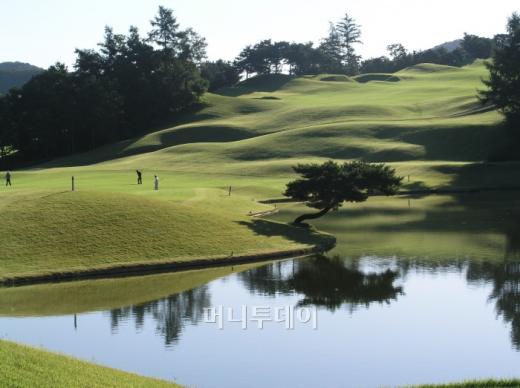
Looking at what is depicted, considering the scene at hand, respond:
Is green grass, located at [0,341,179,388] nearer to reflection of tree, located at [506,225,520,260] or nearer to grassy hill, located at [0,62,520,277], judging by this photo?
grassy hill, located at [0,62,520,277]

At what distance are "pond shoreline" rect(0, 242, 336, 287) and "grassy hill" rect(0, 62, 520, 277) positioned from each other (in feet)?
1.77

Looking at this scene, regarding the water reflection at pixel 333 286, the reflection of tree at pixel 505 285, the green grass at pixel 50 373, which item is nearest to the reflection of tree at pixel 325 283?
the water reflection at pixel 333 286

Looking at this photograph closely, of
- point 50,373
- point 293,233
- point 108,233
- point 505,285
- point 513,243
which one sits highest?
point 108,233

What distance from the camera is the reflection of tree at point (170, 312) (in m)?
29.4

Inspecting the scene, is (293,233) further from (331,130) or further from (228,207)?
(331,130)

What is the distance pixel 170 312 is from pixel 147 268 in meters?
8.55

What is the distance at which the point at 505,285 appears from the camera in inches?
1423

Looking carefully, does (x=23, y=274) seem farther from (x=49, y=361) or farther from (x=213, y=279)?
(x=49, y=361)

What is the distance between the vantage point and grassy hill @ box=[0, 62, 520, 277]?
4272cm

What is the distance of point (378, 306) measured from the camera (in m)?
33.0

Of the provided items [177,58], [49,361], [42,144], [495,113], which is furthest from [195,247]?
[177,58]

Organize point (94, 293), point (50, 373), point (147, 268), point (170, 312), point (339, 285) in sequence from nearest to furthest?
point (50, 373)
point (170, 312)
point (94, 293)
point (339, 285)
point (147, 268)

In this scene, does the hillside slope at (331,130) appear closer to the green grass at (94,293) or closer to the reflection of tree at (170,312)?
the green grass at (94,293)

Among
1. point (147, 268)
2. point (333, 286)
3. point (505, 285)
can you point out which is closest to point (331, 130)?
point (147, 268)
